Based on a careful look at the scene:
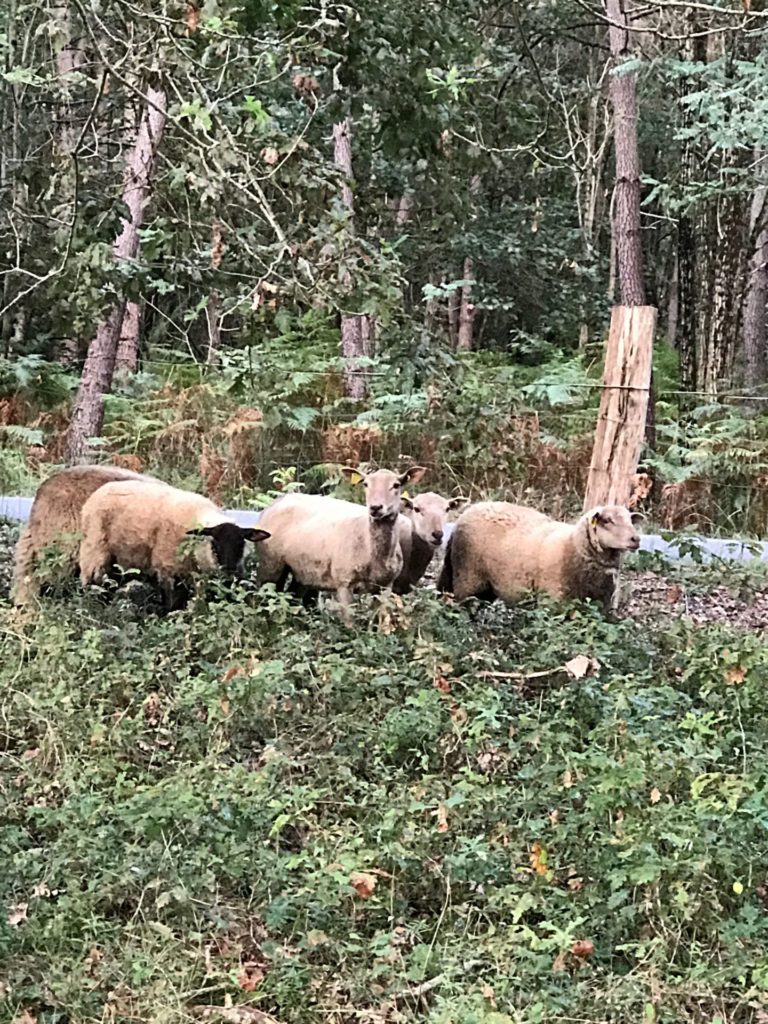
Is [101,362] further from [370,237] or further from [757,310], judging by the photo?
[757,310]

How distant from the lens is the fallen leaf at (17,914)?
423 centimetres

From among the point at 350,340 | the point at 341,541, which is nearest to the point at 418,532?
the point at 341,541

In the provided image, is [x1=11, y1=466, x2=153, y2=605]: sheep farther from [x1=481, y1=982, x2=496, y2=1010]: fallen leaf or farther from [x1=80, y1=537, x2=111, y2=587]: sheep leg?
[x1=481, y1=982, x2=496, y2=1010]: fallen leaf

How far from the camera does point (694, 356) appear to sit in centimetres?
1523

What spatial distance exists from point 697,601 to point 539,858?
17.7 ft

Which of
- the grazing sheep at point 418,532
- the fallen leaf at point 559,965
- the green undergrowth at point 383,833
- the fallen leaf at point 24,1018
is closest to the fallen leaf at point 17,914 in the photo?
the green undergrowth at point 383,833

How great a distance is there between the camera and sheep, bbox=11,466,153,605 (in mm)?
8656

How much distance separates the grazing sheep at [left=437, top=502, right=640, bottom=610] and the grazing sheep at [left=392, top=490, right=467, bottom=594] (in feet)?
0.71

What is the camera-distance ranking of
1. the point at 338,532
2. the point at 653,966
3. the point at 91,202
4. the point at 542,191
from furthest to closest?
the point at 542,191, the point at 338,532, the point at 91,202, the point at 653,966

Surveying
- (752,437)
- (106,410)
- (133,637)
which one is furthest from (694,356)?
(133,637)

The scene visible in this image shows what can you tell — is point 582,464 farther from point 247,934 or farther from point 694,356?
point 247,934

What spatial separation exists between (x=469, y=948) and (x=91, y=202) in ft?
→ 16.5

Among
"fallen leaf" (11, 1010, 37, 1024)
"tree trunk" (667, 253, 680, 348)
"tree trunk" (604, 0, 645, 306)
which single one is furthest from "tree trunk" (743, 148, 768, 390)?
"fallen leaf" (11, 1010, 37, 1024)

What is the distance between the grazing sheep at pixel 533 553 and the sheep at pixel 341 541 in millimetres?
611
